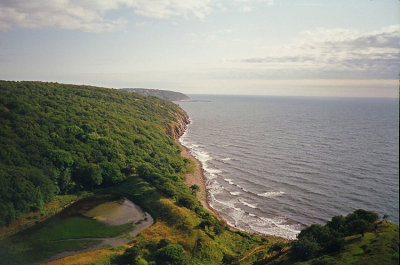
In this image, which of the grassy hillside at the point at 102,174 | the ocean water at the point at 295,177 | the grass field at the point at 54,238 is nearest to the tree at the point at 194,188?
the grassy hillside at the point at 102,174

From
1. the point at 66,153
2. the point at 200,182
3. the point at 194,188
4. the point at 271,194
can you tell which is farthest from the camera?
the point at 200,182

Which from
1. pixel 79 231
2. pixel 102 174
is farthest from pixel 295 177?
pixel 79 231

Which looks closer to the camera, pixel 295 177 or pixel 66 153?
pixel 66 153

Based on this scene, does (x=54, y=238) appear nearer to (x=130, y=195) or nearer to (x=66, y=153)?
(x=130, y=195)

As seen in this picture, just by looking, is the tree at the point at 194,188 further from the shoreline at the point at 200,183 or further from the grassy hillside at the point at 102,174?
the grassy hillside at the point at 102,174

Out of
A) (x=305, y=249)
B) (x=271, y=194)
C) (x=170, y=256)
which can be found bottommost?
(x=271, y=194)

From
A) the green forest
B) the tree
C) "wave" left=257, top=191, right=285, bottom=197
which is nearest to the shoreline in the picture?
the tree

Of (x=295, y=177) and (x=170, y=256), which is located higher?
(x=170, y=256)
